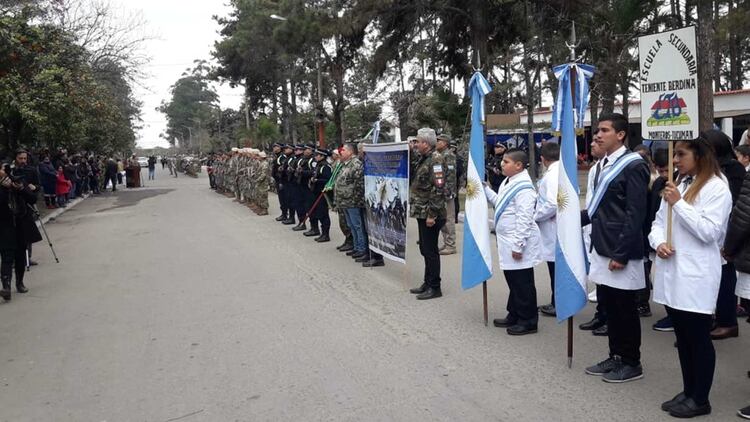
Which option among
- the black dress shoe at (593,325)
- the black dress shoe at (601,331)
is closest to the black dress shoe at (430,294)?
the black dress shoe at (593,325)

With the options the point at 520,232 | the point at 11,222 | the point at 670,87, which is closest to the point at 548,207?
the point at 520,232

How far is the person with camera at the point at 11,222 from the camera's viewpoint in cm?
792

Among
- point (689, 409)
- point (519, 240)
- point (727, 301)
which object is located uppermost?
point (519, 240)

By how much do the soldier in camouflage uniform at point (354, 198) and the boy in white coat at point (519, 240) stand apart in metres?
4.13

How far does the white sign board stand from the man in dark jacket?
0.28 meters

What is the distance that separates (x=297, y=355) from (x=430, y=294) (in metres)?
2.29

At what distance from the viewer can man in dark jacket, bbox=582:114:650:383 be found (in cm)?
438

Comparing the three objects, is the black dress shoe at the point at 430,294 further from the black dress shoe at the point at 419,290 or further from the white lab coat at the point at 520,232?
the white lab coat at the point at 520,232

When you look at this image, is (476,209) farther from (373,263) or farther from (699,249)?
(373,263)

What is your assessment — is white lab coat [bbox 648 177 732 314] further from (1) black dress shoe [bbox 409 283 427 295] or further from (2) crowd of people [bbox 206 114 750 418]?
(1) black dress shoe [bbox 409 283 427 295]

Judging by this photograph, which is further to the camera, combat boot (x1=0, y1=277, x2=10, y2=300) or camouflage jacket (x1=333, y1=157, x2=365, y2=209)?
camouflage jacket (x1=333, y1=157, x2=365, y2=209)

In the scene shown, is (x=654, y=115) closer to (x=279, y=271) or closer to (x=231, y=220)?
(x=279, y=271)

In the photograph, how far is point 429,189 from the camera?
289 inches

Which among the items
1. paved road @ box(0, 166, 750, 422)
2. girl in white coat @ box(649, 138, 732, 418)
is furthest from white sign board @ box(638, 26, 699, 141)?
paved road @ box(0, 166, 750, 422)
